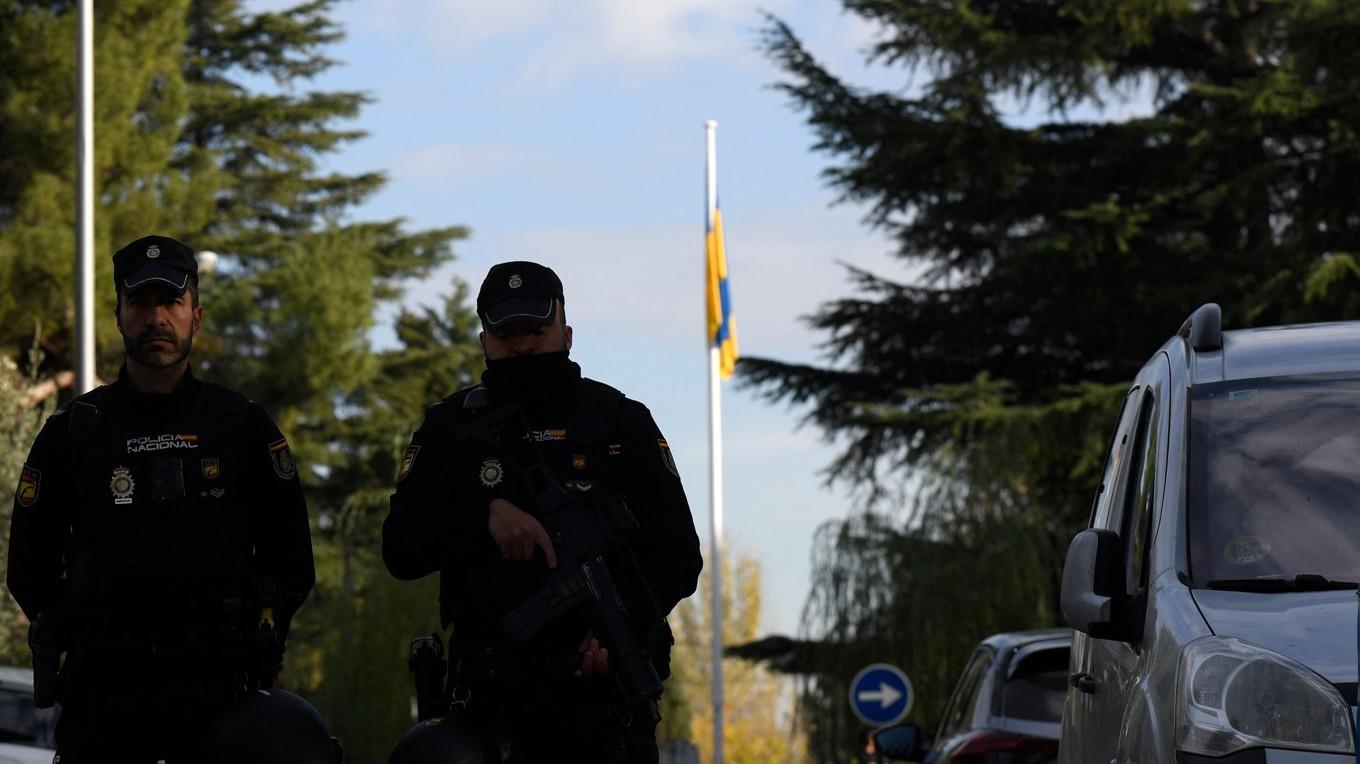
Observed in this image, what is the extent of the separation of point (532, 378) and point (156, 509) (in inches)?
39.6

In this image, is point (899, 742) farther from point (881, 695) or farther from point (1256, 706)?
point (881, 695)

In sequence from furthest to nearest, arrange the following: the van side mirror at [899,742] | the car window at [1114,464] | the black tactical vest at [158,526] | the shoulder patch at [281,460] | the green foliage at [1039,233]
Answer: the green foliage at [1039,233] → the van side mirror at [899,742] → the car window at [1114,464] → the shoulder patch at [281,460] → the black tactical vest at [158,526]

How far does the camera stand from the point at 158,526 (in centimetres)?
554

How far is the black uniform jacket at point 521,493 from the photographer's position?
17.3ft

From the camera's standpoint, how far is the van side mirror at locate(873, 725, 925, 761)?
1177cm

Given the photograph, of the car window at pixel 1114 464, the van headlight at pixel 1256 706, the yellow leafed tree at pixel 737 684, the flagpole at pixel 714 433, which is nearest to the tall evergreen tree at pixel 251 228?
the flagpole at pixel 714 433

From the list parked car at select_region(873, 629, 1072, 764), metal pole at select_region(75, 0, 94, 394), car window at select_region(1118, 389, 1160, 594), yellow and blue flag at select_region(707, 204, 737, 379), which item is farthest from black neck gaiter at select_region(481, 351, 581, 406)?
yellow and blue flag at select_region(707, 204, 737, 379)

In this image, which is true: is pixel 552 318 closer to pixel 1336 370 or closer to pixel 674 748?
pixel 674 748

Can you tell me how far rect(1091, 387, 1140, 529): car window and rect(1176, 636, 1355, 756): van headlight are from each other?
1.93m

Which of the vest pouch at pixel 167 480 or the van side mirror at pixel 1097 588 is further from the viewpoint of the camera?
the vest pouch at pixel 167 480

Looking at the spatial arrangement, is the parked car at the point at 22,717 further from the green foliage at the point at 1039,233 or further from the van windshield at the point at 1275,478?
the green foliage at the point at 1039,233

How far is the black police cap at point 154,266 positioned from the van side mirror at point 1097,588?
229 cm

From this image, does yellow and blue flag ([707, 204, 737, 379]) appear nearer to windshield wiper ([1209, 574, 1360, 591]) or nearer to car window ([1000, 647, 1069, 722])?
car window ([1000, 647, 1069, 722])

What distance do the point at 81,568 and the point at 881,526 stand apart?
25551mm
